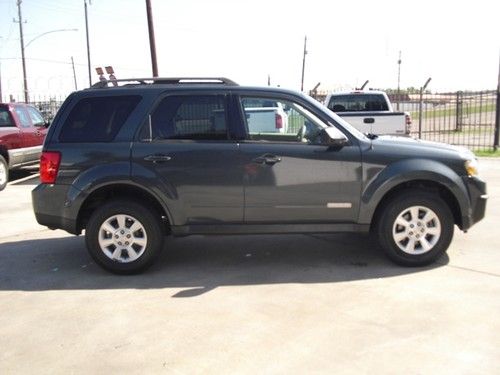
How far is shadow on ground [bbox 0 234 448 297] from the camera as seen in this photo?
17.4 feet

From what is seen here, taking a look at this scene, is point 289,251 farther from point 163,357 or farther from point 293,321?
point 163,357

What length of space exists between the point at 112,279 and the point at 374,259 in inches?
106

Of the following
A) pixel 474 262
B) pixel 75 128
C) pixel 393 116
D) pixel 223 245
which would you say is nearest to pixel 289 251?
pixel 223 245

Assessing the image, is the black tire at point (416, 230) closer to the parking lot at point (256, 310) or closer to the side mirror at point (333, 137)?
the parking lot at point (256, 310)

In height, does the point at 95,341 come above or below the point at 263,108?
below

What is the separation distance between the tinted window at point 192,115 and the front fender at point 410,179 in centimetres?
155

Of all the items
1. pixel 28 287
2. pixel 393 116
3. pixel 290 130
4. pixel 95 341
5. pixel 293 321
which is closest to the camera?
pixel 95 341

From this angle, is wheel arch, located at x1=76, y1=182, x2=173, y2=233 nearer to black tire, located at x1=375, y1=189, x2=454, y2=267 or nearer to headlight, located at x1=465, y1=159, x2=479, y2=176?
black tire, located at x1=375, y1=189, x2=454, y2=267

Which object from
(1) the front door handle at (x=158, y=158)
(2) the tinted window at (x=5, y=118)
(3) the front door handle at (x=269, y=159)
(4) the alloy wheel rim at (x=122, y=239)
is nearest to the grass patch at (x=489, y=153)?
(3) the front door handle at (x=269, y=159)

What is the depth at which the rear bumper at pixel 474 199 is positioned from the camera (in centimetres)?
548

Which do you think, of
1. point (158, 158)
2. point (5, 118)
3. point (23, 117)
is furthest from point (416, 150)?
point (23, 117)

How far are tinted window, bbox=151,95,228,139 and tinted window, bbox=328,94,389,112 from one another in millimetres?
7926

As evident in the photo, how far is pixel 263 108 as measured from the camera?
5707 millimetres

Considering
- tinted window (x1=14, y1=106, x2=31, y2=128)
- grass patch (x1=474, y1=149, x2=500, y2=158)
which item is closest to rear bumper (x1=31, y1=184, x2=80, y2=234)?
tinted window (x1=14, y1=106, x2=31, y2=128)
